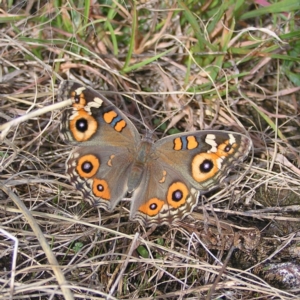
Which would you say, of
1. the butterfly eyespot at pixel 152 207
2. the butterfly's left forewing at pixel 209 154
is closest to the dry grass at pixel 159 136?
the butterfly eyespot at pixel 152 207

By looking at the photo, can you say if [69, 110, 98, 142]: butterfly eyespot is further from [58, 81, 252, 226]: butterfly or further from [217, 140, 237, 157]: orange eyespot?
[217, 140, 237, 157]: orange eyespot

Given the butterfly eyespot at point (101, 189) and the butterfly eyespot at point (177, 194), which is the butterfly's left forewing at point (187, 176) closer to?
the butterfly eyespot at point (177, 194)

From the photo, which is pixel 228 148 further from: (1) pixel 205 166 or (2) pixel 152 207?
(2) pixel 152 207

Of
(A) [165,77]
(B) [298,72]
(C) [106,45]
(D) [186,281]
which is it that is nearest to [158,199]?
(D) [186,281]

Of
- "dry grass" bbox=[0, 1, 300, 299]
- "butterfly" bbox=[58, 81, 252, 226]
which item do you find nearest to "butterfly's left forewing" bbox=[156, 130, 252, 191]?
"butterfly" bbox=[58, 81, 252, 226]

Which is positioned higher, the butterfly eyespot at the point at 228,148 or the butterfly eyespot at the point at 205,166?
the butterfly eyespot at the point at 228,148

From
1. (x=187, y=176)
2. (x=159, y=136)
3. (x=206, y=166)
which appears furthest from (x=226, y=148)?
(x=159, y=136)

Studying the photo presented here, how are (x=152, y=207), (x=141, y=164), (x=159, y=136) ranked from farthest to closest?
(x=159, y=136) → (x=141, y=164) → (x=152, y=207)
